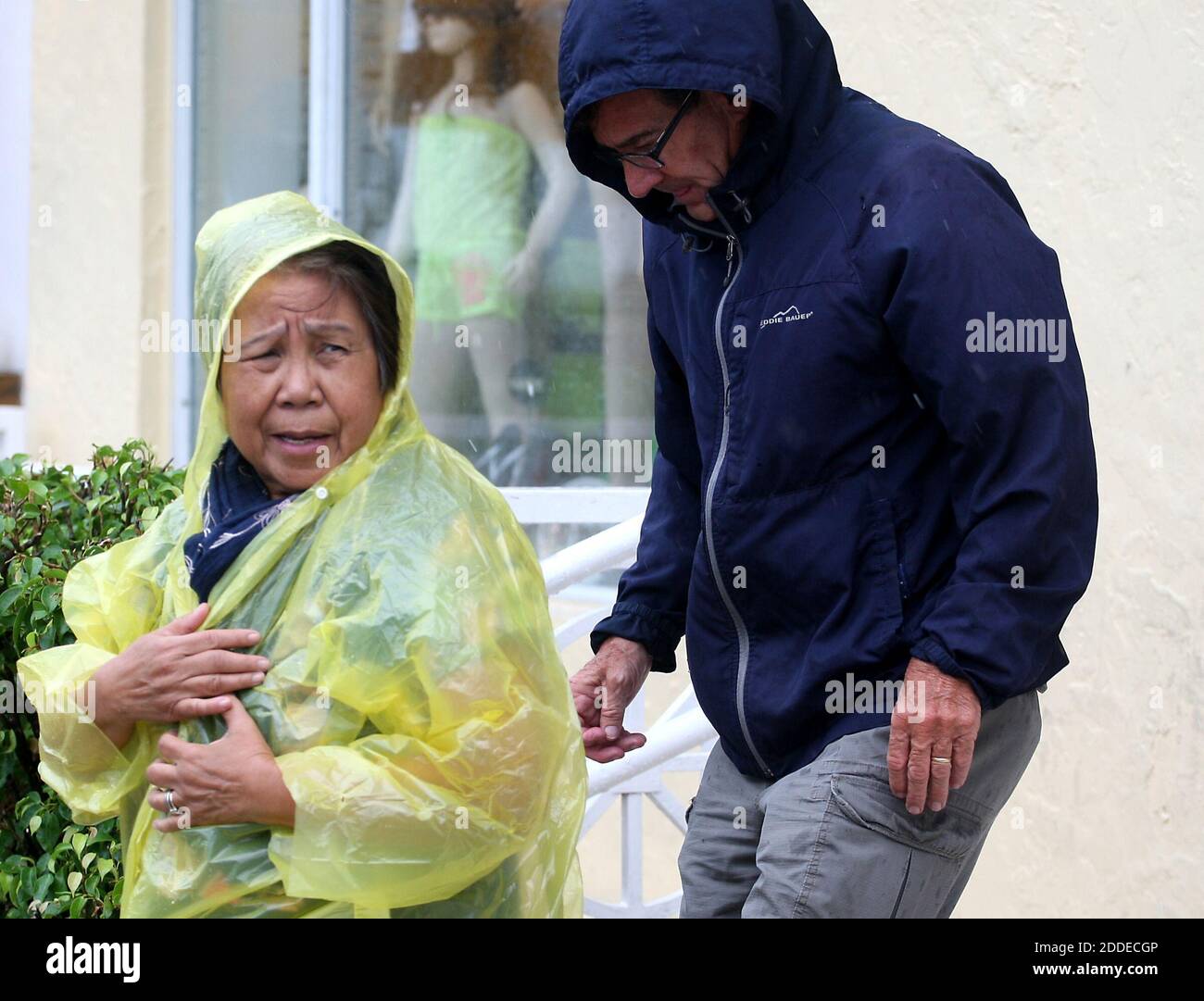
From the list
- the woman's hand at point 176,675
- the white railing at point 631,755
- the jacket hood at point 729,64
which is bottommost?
the white railing at point 631,755

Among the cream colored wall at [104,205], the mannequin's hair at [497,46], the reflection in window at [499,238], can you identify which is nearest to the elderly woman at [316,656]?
the reflection in window at [499,238]

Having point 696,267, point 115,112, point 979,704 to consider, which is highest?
point 115,112

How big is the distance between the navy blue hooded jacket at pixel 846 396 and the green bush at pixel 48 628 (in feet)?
5.20

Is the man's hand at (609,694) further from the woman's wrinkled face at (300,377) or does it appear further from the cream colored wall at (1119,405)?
the cream colored wall at (1119,405)

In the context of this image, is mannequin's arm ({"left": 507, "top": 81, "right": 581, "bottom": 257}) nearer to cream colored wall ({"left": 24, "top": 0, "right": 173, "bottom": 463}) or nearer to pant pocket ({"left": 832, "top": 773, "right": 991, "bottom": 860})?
cream colored wall ({"left": 24, "top": 0, "right": 173, "bottom": 463})

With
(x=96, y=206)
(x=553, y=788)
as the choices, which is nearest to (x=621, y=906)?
(x=553, y=788)

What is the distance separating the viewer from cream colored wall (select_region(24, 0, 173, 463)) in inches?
233

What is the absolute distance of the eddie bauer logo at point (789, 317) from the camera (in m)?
2.27

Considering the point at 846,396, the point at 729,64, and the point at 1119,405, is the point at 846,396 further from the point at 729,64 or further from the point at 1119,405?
the point at 1119,405

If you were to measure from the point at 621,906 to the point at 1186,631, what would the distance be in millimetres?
1606

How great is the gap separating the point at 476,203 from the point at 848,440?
363cm

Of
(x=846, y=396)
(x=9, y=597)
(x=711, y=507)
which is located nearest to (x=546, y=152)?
(x=9, y=597)
